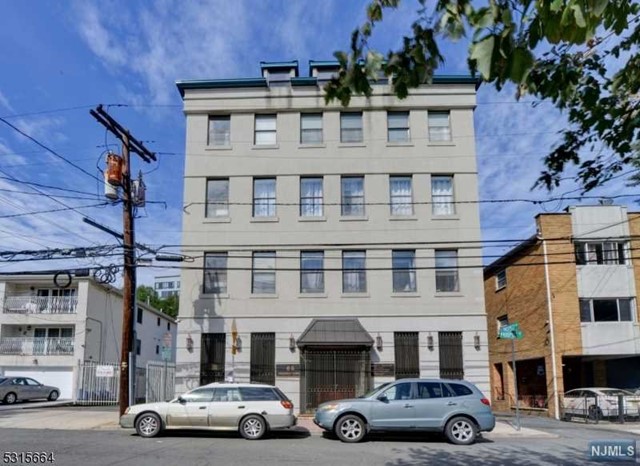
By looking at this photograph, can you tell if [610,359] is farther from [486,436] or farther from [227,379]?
[227,379]

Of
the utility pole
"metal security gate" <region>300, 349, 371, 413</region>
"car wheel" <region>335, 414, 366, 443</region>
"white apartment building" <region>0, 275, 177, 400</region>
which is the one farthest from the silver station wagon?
"white apartment building" <region>0, 275, 177, 400</region>

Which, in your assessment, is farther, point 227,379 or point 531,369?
point 531,369

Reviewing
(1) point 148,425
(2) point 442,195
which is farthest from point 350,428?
(2) point 442,195

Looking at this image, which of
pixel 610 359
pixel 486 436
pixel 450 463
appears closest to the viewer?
pixel 450 463

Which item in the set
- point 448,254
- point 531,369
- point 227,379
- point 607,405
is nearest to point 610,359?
point 531,369

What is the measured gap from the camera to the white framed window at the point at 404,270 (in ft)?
76.9

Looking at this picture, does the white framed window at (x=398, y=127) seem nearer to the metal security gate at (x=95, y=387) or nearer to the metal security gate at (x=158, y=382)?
the metal security gate at (x=158, y=382)

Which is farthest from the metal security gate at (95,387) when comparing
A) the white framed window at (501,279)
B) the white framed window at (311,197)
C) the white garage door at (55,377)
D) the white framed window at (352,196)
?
the white framed window at (501,279)

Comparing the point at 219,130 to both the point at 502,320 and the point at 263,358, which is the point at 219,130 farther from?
the point at 502,320

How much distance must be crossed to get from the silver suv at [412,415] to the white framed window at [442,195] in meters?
10.2

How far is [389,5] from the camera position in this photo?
3867 millimetres

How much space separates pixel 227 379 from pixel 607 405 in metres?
15.2

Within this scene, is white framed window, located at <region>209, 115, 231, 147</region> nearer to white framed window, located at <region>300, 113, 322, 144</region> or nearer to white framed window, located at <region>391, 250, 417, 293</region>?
white framed window, located at <region>300, 113, 322, 144</region>

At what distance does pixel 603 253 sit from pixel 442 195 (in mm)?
8344
